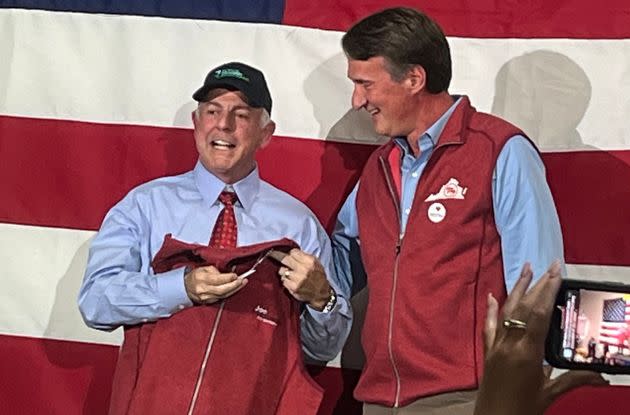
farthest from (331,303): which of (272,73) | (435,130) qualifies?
(272,73)

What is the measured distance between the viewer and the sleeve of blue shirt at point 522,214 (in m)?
1.59

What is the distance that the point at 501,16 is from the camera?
80.3 inches

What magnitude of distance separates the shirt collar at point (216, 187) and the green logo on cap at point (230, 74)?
14 cm

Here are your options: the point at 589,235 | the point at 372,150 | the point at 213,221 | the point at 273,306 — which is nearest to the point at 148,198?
the point at 213,221

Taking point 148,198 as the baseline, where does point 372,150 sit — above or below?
above

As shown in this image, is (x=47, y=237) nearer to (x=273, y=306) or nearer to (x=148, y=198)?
(x=148, y=198)

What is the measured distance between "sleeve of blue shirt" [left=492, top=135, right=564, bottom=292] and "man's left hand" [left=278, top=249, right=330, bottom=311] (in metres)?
0.26

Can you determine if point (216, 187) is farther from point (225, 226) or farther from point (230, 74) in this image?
point (230, 74)

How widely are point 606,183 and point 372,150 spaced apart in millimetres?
391

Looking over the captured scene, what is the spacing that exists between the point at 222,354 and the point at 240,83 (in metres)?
0.41

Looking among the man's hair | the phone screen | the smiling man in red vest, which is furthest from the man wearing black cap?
the phone screen

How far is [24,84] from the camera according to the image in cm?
212

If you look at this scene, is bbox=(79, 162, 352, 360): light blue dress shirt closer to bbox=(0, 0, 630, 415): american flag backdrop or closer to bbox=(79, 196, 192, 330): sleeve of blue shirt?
bbox=(79, 196, 192, 330): sleeve of blue shirt

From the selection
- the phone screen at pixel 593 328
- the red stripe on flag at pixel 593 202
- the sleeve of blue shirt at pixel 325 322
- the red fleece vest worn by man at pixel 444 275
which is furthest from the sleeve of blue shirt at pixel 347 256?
the phone screen at pixel 593 328
